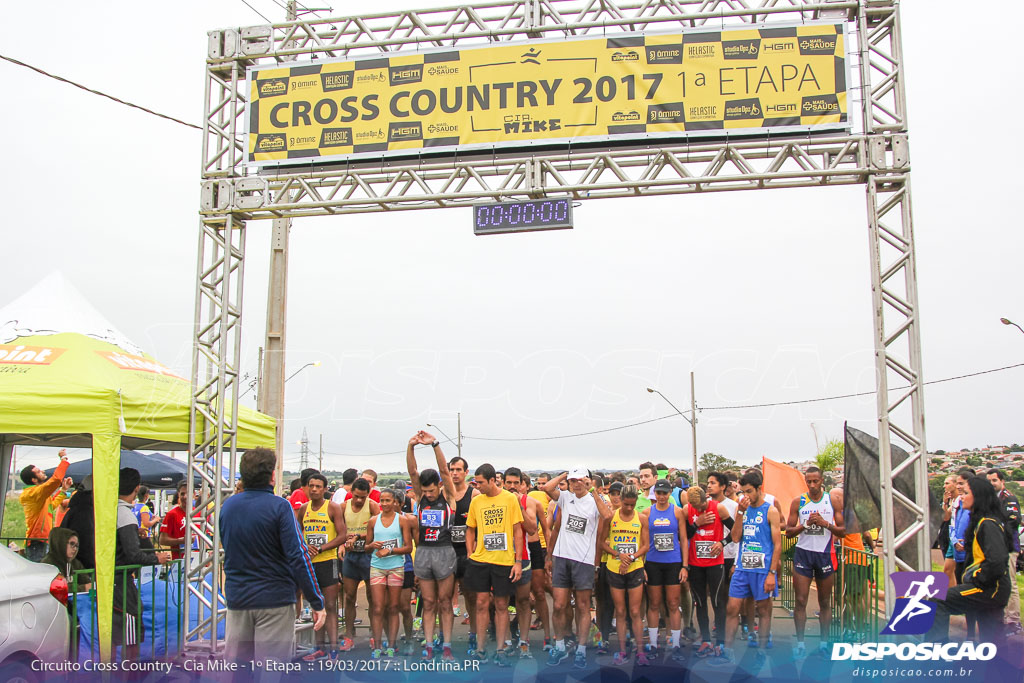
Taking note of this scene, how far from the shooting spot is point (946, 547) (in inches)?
412

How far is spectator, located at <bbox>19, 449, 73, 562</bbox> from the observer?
10.4 metres

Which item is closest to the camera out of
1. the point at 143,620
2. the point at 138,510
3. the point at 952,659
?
the point at 952,659

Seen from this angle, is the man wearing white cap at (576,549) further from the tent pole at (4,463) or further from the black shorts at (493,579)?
the tent pole at (4,463)

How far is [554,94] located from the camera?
30.1ft

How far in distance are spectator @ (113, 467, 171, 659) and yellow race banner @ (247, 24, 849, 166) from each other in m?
4.07

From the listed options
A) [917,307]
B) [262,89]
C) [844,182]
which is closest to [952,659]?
[917,307]

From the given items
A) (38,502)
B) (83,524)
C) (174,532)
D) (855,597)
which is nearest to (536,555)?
(855,597)

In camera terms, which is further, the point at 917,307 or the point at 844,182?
the point at 844,182

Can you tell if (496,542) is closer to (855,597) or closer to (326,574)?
(326,574)

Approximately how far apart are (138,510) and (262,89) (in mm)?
6776

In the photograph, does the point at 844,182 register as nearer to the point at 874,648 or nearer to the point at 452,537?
the point at 874,648

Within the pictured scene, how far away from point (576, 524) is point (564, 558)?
1.29ft

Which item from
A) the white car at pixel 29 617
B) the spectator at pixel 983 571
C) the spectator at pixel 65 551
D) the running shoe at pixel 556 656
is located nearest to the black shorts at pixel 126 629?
the spectator at pixel 65 551

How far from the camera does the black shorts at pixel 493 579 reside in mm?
8539
